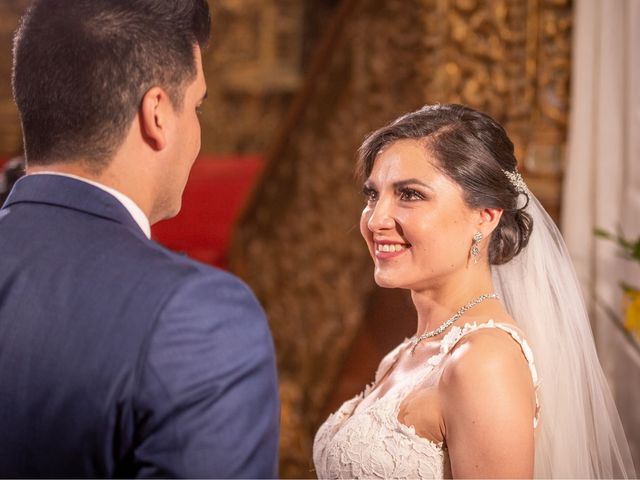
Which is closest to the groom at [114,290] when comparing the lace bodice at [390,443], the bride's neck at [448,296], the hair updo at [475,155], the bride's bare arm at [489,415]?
the bride's bare arm at [489,415]

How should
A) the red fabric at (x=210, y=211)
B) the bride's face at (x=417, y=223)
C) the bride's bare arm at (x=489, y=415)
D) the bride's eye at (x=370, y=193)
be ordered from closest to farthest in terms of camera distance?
the bride's bare arm at (x=489, y=415)
the bride's face at (x=417, y=223)
the bride's eye at (x=370, y=193)
the red fabric at (x=210, y=211)

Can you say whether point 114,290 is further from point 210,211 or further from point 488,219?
point 210,211

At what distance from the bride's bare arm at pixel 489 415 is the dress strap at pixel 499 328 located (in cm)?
8

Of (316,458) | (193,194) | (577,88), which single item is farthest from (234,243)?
(316,458)

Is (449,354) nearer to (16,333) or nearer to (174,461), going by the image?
(174,461)

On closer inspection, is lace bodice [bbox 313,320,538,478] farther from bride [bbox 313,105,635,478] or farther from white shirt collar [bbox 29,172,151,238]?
white shirt collar [bbox 29,172,151,238]

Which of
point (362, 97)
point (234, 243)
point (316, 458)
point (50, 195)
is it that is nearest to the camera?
point (50, 195)

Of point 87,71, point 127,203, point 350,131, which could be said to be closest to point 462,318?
point 127,203

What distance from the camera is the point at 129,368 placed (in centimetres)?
141

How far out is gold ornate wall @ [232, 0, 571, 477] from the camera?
13.9 ft

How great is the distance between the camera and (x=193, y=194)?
6586mm

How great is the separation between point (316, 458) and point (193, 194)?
431 cm

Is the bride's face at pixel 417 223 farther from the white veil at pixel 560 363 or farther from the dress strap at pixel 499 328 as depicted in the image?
the white veil at pixel 560 363

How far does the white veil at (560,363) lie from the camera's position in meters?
2.45
